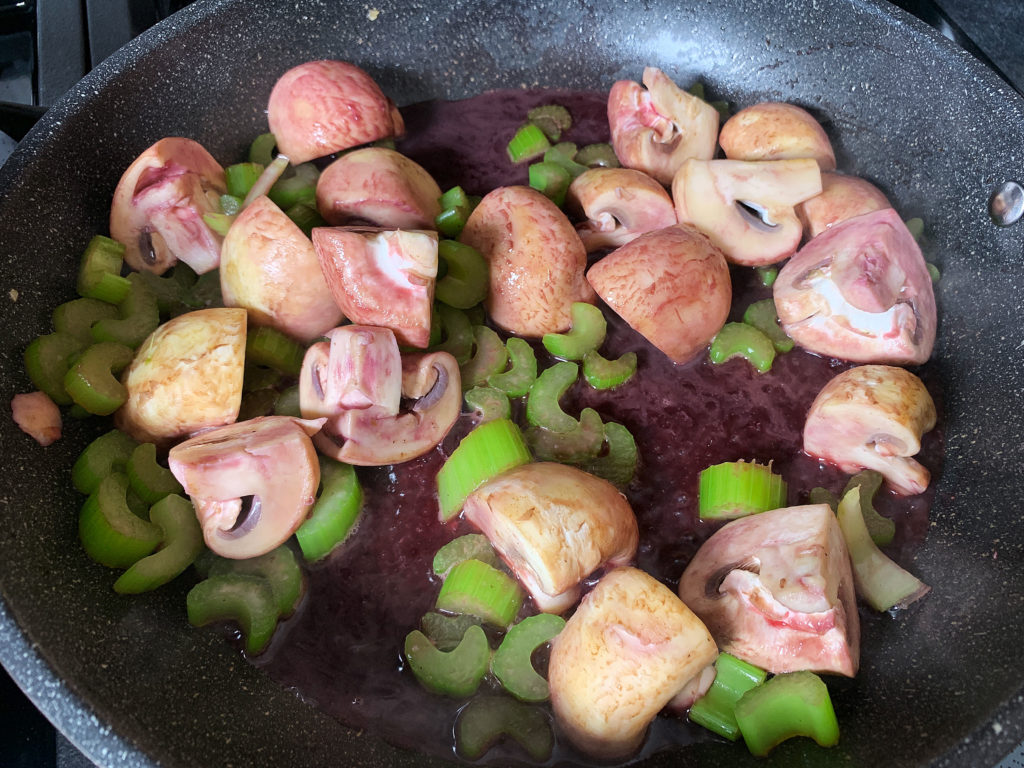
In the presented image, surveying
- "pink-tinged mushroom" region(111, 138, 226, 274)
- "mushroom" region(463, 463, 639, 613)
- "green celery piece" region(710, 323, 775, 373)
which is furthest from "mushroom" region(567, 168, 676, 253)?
"pink-tinged mushroom" region(111, 138, 226, 274)

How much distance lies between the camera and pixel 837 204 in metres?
2.02

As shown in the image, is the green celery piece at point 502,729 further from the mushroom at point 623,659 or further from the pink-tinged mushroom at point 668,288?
the pink-tinged mushroom at point 668,288

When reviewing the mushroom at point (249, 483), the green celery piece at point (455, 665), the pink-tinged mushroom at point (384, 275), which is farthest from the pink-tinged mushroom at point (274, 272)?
the green celery piece at point (455, 665)

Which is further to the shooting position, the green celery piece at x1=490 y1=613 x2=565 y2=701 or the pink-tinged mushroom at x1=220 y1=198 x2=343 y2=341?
the pink-tinged mushroom at x1=220 y1=198 x2=343 y2=341

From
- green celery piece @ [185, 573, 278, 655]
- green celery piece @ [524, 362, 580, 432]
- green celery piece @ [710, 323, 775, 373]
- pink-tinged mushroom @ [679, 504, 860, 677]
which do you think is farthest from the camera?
green celery piece @ [710, 323, 775, 373]

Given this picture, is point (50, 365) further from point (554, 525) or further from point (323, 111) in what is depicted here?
point (554, 525)

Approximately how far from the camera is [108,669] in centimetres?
136

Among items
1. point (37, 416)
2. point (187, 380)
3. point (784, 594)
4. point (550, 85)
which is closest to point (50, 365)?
point (37, 416)

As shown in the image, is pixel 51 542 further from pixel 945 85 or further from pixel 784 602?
pixel 945 85

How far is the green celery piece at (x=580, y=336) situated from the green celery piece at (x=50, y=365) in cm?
106

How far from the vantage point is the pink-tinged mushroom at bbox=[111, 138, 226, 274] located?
1908 millimetres

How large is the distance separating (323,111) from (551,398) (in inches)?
40.3

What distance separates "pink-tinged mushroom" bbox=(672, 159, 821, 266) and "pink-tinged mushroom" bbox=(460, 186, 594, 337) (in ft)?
1.13

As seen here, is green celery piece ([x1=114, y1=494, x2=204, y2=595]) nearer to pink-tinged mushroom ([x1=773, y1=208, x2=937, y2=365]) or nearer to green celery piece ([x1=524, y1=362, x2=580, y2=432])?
green celery piece ([x1=524, y1=362, x2=580, y2=432])
